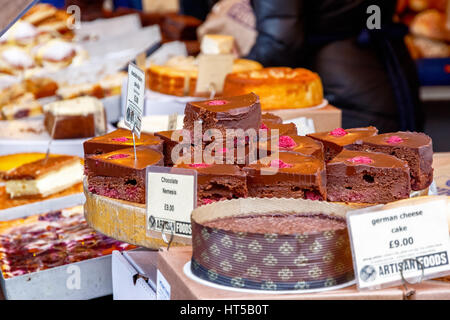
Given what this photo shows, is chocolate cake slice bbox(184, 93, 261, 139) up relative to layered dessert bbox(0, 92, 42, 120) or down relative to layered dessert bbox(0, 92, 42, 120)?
up

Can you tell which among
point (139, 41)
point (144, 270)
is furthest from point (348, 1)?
point (144, 270)

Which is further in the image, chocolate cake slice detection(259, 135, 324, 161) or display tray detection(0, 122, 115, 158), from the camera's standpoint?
display tray detection(0, 122, 115, 158)

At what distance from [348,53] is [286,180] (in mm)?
2084

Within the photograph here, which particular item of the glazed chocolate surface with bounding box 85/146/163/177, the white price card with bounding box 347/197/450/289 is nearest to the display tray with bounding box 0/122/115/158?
the glazed chocolate surface with bounding box 85/146/163/177

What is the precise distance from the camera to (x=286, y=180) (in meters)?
1.41

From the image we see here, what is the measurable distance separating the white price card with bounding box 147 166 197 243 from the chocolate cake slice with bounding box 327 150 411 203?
441mm

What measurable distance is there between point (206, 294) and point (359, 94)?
255 cm

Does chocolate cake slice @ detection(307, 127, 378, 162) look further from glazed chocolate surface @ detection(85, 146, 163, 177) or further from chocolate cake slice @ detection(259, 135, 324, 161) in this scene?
glazed chocolate surface @ detection(85, 146, 163, 177)

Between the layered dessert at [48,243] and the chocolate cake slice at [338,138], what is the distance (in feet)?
2.01

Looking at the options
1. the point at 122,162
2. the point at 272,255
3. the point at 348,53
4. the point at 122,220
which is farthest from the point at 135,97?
the point at 348,53

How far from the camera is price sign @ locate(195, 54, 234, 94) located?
2.65 meters

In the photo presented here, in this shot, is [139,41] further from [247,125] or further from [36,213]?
[247,125]

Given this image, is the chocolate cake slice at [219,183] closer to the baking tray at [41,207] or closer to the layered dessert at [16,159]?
the baking tray at [41,207]

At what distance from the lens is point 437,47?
509 cm
